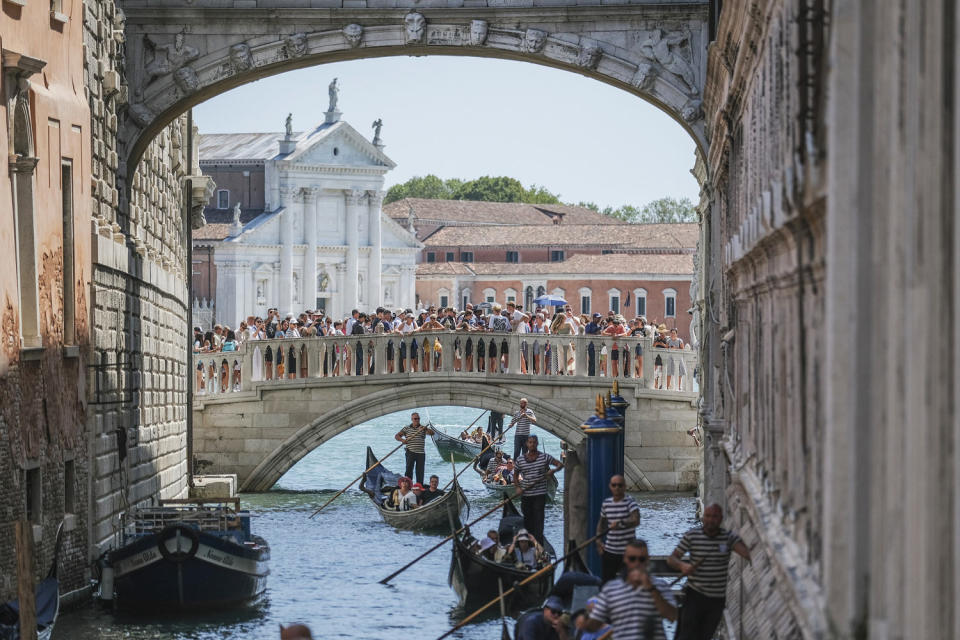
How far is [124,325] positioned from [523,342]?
304 inches

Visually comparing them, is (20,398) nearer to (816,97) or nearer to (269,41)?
(269,41)

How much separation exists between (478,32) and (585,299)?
40763 mm

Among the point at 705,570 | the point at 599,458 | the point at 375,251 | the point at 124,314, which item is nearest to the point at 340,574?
the point at 124,314

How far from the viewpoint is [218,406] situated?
19906mm

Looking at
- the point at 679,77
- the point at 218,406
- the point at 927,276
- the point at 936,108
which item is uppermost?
the point at 679,77

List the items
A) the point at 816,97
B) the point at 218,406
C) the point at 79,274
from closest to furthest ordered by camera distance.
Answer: the point at 816,97 < the point at 79,274 < the point at 218,406

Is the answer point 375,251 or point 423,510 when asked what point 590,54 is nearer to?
point 423,510

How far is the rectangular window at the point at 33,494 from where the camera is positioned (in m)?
10.2

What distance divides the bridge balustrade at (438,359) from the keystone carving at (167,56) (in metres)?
6.97

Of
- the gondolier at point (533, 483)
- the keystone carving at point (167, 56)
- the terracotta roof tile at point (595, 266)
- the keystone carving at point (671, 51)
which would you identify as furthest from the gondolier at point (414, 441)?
the terracotta roof tile at point (595, 266)

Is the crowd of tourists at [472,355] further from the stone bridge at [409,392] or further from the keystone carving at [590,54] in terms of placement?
the keystone carving at [590,54]

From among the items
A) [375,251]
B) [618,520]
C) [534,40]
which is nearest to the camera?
[618,520]

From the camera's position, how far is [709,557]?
748cm

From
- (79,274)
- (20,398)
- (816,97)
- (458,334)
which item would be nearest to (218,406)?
(458,334)
